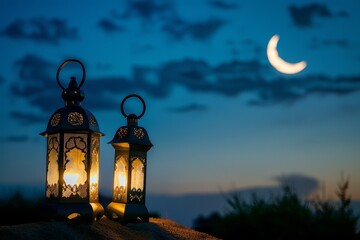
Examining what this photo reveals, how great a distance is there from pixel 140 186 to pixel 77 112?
1.69 metres

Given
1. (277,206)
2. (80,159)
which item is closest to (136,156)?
(80,159)

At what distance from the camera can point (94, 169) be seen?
870 centimetres

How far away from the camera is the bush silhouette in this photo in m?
9.41

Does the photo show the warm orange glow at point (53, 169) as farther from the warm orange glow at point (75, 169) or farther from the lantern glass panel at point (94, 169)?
→ the lantern glass panel at point (94, 169)

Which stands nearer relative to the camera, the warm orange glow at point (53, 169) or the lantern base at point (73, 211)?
the lantern base at point (73, 211)

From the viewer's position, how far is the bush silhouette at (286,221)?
941cm

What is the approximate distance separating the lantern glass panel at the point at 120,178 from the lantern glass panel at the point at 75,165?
101 cm

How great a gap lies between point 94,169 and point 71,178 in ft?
1.54

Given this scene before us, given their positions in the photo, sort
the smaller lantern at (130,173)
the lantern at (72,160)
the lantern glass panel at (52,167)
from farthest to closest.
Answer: the smaller lantern at (130,173) → the lantern glass panel at (52,167) → the lantern at (72,160)

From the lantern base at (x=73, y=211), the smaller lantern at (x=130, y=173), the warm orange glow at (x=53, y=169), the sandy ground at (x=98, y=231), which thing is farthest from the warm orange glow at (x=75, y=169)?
the smaller lantern at (x=130, y=173)

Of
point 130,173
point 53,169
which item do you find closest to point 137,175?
point 130,173

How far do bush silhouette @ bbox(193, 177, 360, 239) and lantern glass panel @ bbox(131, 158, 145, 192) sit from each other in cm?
154

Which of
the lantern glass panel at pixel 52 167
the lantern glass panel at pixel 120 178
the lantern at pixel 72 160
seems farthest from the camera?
the lantern glass panel at pixel 120 178

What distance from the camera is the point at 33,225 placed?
759 cm
